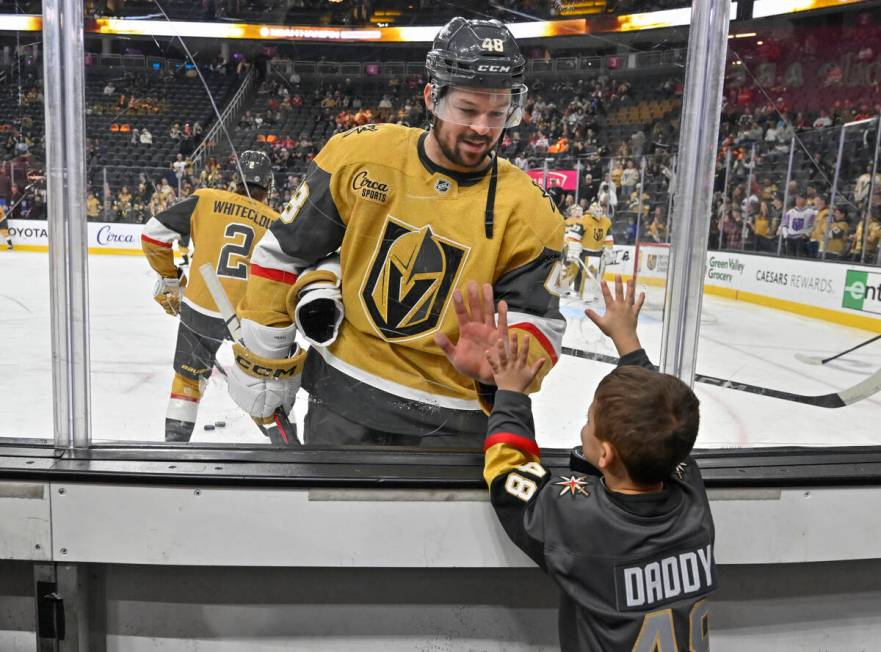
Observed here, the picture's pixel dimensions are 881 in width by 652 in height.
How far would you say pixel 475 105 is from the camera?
1145 mm

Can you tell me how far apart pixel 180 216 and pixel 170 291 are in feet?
0.69

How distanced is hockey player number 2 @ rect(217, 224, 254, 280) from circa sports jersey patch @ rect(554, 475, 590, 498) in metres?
0.68

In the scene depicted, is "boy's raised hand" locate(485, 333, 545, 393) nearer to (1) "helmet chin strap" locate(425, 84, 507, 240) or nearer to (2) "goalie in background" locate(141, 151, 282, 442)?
(1) "helmet chin strap" locate(425, 84, 507, 240)

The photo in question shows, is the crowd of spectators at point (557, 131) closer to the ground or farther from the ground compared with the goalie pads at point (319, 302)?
farther from the ground

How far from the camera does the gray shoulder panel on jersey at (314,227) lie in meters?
1.20

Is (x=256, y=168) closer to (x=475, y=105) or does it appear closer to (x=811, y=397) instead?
(x=475, y=105)

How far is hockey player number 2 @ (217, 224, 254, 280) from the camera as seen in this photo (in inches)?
49.7

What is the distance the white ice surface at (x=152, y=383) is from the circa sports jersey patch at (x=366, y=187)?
0.38 meters

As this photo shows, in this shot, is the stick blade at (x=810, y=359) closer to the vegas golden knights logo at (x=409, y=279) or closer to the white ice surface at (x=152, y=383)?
the white ice surface at (x=152, y=383)

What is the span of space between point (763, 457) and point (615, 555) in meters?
0.47

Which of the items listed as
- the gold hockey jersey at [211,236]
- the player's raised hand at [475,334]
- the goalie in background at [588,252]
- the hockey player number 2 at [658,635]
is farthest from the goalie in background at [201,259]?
the hockey player number 2 at [658,635]

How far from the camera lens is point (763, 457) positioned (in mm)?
1248

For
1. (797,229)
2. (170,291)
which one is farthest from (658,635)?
(797,229)

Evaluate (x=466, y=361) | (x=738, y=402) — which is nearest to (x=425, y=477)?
(x=466, y=361)
